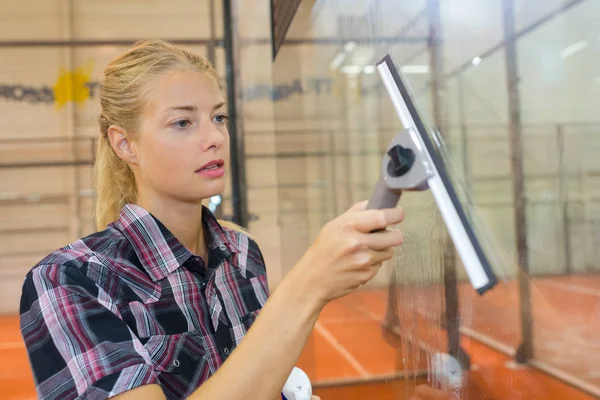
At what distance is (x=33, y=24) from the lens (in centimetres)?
473

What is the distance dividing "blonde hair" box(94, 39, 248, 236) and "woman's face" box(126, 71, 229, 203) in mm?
21

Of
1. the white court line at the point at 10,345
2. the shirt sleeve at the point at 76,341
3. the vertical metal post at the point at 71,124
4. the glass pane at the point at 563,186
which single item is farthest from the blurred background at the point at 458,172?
the vertical metal post at the point at 71,124

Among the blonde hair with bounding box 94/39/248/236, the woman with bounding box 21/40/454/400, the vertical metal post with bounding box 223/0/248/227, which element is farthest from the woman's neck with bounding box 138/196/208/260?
the vertical metal post with bounding box 223/0/248/227

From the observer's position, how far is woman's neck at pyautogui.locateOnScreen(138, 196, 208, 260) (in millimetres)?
854

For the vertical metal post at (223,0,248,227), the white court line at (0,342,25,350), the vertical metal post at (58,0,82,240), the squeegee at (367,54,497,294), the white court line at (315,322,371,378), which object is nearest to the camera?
the squeegee at (367,54,497,294)

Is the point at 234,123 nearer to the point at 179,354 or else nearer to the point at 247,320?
the point at 247,320

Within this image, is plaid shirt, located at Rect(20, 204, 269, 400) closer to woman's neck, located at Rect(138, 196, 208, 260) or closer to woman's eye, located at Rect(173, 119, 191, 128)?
woman's neck, located at Rect(138, 196, 208, 260)

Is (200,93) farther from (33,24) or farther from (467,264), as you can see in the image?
(33,24)

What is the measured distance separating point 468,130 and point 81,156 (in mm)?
4723

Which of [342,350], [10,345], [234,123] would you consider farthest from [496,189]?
[10,345]

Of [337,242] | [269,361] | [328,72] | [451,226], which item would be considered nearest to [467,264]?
[451,226]

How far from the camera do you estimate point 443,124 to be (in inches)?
29.0

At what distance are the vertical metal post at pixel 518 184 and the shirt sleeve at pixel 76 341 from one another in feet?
1.28

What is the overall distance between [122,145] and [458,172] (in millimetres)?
517
